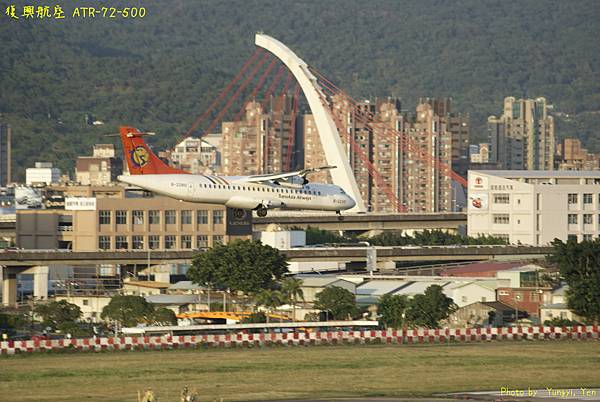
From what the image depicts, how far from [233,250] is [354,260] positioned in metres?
38.9

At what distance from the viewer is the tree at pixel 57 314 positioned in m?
125

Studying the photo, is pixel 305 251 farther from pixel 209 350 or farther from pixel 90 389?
pixel 90 389

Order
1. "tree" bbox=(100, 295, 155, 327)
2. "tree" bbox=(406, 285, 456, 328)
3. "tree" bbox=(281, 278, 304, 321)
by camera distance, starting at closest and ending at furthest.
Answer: "tree" bbox=(406, 285, 456, 328), "tree" bbox=(100, 295, 155, 327), "tree" bbox=(281, 278, 304, 321)

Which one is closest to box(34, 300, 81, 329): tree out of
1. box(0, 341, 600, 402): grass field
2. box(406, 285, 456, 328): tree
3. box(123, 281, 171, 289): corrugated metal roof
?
box(406, 285, 456, 328): tree

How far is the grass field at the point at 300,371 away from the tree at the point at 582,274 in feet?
47.1

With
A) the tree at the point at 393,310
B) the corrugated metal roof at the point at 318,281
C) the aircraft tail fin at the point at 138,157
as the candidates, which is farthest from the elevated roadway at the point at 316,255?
the aircraft tail fin at the point at 138,157

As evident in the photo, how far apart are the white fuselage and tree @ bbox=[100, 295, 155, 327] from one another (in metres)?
14.3

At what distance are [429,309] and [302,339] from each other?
73.1ft

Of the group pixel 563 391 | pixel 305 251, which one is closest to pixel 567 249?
pixel 563 391

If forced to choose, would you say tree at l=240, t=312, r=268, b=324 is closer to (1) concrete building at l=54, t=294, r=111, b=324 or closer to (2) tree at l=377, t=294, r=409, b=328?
(2) tree at l=377, t=294, r=409, b=328

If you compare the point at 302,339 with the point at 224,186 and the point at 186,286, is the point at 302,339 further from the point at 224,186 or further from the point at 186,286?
the point at 186,286

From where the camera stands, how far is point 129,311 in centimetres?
12506

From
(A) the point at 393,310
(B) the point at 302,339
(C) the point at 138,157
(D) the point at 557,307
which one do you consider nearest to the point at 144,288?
(A) the point at 393,310

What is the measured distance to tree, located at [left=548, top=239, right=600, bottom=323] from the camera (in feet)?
382
